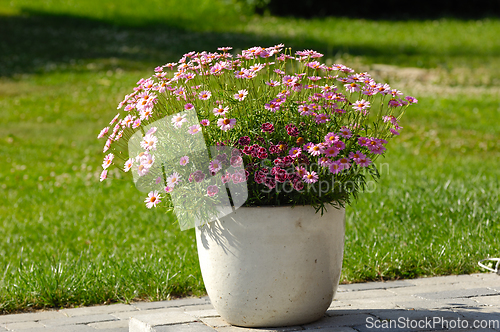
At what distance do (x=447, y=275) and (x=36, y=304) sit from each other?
2.76 meters

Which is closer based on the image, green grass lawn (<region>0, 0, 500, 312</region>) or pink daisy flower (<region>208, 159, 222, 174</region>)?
pink daisy flower (<region>208, 159, 222, 174</region>)

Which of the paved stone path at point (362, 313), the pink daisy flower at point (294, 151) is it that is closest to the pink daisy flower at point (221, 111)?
the pink daisy flower at point (294, 151)

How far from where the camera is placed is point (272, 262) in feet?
9.29

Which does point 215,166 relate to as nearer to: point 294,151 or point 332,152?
point 294,151

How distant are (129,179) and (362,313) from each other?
446 centimetres

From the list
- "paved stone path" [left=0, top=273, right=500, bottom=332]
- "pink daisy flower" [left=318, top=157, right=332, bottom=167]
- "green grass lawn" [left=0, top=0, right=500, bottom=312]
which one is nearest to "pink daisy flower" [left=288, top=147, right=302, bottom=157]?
"pink daisy flower" [left=318, top=157, right=332, bottom=167]

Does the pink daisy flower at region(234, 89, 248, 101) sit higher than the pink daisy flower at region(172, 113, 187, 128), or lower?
higher

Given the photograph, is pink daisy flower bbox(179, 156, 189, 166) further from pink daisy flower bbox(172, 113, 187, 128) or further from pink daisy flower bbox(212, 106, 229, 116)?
pink daisy flower bbox(212, 106, 229, 116)

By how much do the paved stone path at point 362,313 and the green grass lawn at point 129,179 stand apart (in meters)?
0.19

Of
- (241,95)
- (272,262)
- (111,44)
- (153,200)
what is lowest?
(272,262)

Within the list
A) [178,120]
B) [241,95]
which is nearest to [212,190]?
[178,120]

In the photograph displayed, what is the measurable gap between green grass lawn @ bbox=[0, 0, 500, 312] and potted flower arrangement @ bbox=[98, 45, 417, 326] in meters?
0.55

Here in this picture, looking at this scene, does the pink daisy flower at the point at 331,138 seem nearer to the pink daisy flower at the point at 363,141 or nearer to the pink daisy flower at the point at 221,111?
the pink daisy flower at the point at 363,141

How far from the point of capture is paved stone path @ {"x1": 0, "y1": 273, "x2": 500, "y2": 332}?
9.59ft
